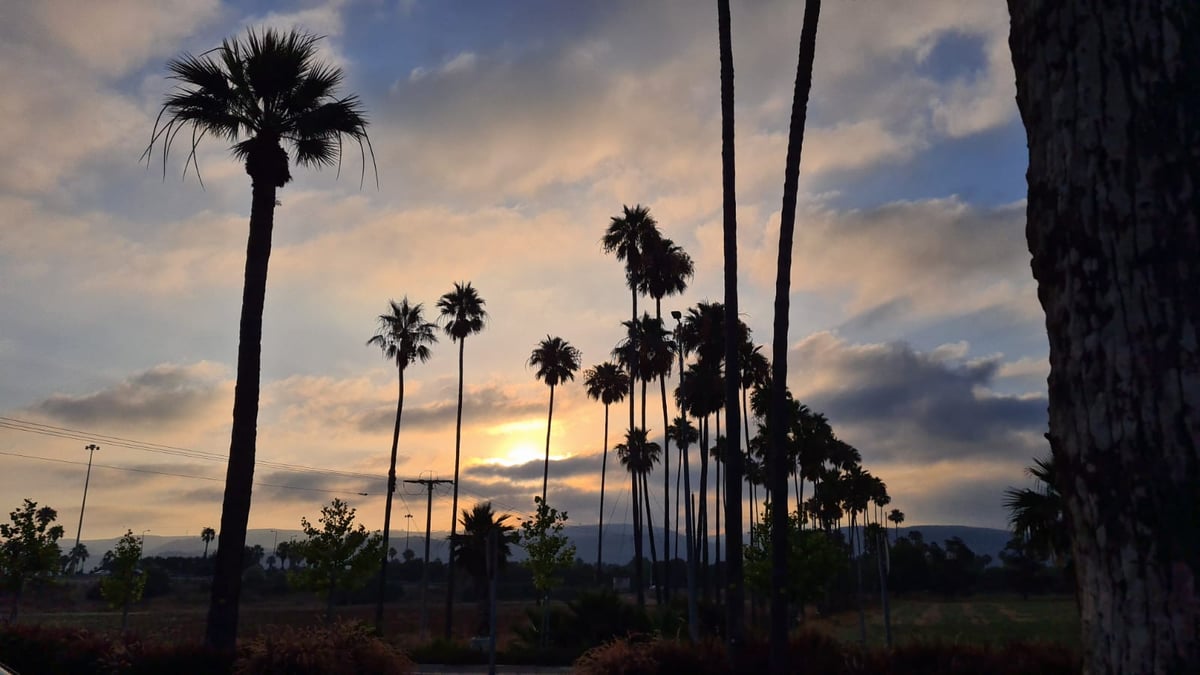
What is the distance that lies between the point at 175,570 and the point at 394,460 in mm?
133802

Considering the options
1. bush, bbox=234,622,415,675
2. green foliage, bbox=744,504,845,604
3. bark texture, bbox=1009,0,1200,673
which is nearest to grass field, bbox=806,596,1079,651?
green foliage, bbox=744,504,845,604

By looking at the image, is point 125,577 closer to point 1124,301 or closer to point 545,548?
point 545,548

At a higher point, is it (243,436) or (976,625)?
(243,436)

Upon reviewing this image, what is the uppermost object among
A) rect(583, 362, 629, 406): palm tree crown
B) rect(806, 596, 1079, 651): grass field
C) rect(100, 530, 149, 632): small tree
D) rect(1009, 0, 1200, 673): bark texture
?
rect(583, 362, 629, 406): palm tree crown

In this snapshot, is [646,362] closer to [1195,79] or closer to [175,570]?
[1195,79]

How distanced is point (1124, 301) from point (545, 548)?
37.0 metres

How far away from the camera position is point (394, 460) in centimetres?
5225

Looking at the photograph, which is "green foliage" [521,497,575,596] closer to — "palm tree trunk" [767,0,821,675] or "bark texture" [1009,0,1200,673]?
"palm tree trunk" [767,0,821,675]

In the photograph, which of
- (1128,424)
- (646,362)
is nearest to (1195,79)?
(1128,424)

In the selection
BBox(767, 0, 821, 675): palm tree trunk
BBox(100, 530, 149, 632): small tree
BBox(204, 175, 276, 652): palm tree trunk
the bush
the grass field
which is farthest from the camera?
the grass field

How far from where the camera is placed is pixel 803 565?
3662 cm

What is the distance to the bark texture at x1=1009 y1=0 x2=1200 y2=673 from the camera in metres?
2.33

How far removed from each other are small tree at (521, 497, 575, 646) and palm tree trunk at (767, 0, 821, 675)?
20.8 meters

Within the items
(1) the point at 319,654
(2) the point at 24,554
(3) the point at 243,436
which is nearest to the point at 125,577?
(2) the point at 24,554
